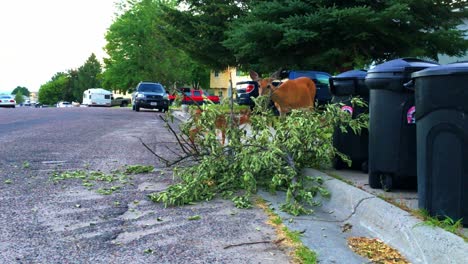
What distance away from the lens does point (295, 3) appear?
13344 mm

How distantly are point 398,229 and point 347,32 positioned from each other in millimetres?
10952

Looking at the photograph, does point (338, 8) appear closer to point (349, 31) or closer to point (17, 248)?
point (349, 31)

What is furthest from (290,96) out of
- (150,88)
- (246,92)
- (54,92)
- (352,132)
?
(54,92)

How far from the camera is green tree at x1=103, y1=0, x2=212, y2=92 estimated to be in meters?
49.2

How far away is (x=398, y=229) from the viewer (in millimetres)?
3377


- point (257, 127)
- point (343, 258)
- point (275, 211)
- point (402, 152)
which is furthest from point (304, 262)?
point (257, 127)

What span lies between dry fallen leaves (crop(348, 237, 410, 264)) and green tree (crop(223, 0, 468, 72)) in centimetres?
990

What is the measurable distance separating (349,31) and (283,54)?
8.01 ft

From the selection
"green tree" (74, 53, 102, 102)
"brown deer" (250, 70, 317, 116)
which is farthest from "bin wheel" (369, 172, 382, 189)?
"green tree" (74, 53, 102, 102)

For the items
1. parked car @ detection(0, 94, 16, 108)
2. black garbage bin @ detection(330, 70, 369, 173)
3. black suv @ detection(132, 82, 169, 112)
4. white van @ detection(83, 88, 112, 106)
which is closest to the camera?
black garbage bin @ detection(330, 70, 369, 173)

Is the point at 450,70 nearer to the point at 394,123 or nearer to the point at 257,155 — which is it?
the point at 394,123

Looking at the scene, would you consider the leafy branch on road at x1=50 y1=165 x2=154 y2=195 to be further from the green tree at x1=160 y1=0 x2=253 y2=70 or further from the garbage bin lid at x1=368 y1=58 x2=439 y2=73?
the green tree at x1=160 y1=0 x2=253 y2=70

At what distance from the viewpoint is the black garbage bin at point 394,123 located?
418 centimetres

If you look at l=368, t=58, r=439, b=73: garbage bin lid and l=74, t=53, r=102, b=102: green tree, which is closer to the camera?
l=368, t=58, r=439, b=73: garbage bin lid
